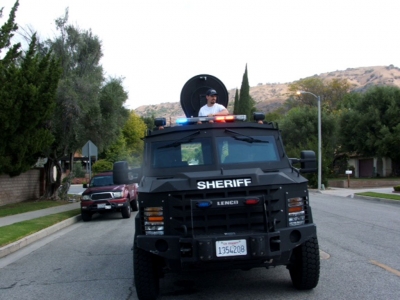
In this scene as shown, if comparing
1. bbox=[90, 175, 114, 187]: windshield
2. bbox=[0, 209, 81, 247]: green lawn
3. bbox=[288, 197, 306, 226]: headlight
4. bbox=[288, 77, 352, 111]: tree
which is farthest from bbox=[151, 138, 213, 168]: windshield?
bbox=[288, 77, 352, 111]: tree

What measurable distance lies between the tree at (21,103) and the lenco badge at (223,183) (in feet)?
44.0

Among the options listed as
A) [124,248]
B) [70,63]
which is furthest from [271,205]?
[70,63]

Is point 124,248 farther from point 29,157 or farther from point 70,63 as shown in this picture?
point 70,63

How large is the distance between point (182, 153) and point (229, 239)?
73.5 inches

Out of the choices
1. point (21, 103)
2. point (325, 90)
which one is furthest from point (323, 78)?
point (21, 103)

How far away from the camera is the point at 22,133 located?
19.4m

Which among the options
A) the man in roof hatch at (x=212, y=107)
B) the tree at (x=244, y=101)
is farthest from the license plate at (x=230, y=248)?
the tree at (x=244, y=101)

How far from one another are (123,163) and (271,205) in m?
2.62

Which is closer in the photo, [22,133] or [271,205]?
[271,205]

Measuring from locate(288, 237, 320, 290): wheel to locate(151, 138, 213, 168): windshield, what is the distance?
1.69 metres

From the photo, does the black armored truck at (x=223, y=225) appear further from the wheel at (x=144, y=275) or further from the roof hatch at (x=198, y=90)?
the roof hatch at (x=198, y=90)

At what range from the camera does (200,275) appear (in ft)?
26.3

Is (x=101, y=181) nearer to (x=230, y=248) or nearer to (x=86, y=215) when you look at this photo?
(x=86, y=215)

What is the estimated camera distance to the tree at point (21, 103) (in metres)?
18.0
